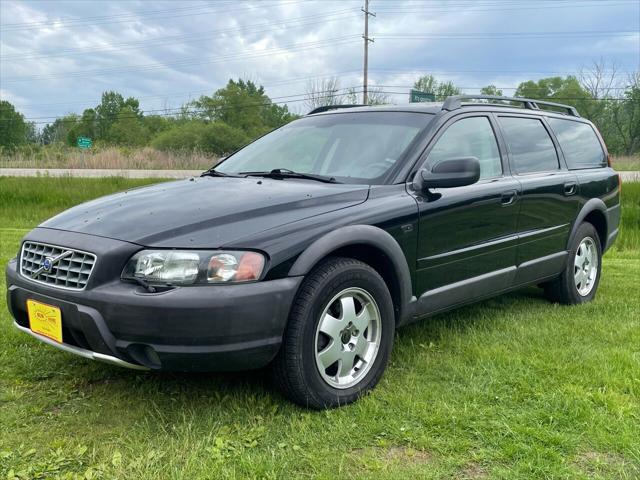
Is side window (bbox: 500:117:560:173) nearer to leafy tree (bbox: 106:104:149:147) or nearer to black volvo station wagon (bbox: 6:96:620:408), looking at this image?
black volvo station wagon (bbox: 6:96:620:408)

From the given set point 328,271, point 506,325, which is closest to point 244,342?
point 328,271

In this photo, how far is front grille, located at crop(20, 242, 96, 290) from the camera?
263 cm

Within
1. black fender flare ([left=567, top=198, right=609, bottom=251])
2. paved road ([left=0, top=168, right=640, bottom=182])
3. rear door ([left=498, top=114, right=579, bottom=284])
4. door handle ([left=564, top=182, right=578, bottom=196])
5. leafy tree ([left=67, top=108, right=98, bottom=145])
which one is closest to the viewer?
rear door ([left=498, top=114, right=579, bottom=284])

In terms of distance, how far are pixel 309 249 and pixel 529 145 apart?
8.34ft

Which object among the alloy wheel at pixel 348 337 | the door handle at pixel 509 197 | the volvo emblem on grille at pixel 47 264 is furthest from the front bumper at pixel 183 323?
the door handle at pixel 509 197

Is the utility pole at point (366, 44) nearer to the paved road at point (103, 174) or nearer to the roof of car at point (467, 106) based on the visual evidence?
the paved road at point (103, 174)

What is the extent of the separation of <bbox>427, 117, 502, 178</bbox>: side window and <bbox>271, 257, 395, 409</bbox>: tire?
1041 millimetres

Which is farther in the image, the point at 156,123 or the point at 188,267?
the point at 156,123

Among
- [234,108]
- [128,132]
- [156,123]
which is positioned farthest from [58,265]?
[156,123]

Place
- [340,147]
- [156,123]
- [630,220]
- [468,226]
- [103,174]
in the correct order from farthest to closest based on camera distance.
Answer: [156,123] → [103,174] → [630,220] → [340,147] → [468,226]

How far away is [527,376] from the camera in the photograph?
3.28m

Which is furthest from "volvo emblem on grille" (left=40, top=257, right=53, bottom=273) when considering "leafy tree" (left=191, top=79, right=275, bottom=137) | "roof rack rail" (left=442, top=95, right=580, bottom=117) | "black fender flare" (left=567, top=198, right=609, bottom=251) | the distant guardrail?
"leafy tree" (left=191, top=79, right=275, bottom=137)

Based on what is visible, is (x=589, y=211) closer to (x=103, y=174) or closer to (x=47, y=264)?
(x=47, y=264)

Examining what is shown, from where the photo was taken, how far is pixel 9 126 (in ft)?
240
